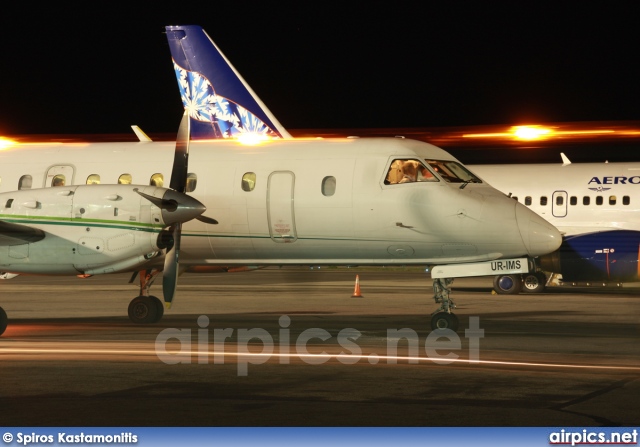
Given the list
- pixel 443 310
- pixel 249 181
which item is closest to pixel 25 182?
pixel 249 181

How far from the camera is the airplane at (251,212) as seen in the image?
59.5 ft

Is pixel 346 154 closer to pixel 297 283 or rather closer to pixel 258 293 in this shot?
pixel 258 293

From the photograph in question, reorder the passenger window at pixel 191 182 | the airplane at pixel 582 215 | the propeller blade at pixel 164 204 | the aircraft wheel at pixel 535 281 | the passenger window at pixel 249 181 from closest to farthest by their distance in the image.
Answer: the propeller blade at pixel 164 204 → the passenger window at pixel 249 181 → the passenger window at pixel 191 182 → the airplane at pixel 582 215 → the aircraft wheel at pixel 535 281

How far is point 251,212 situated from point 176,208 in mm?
2667

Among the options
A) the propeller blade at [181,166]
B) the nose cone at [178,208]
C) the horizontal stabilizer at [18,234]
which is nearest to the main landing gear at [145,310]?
the propeller blade at [181,166]

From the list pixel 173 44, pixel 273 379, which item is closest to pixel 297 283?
pixel 173 44

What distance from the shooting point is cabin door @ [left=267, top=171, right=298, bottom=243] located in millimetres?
20047

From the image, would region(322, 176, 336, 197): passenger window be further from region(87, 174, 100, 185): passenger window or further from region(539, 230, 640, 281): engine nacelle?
region(539, 230, 640, 281): engine nacelle

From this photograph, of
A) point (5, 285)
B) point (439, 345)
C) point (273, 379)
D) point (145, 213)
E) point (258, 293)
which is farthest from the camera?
point (5, 285)

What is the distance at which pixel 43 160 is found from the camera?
2155 centimetres

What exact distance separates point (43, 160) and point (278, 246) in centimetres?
531

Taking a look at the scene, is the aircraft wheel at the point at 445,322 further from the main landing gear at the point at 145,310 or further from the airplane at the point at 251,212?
the main landing gear at the point at 145,310

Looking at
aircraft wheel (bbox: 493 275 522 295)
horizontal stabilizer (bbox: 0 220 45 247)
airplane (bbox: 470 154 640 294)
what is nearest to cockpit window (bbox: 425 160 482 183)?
horizontal stabilizer (bbox: 0 220 45 247)

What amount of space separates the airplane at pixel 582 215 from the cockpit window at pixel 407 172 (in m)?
10.5
